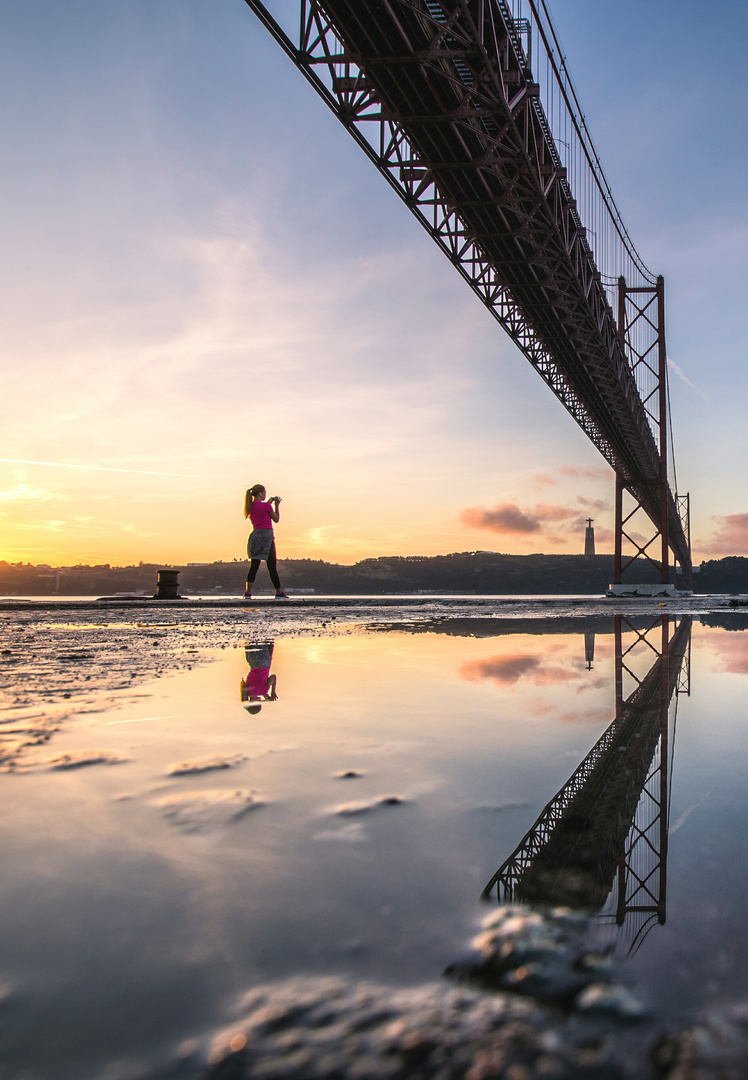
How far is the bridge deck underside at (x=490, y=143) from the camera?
8.69 metres

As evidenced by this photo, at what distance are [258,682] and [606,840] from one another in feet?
7.78

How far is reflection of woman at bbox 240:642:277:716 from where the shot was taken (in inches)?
111

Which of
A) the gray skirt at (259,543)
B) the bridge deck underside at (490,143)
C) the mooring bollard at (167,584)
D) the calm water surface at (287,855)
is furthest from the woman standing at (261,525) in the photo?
the calm water surface at (287,855)

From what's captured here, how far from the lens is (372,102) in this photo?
9508 millimetres

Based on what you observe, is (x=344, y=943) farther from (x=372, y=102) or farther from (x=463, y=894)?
(x=372, y=102)

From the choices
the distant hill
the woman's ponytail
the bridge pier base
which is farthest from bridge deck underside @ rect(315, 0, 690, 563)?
the distant hill

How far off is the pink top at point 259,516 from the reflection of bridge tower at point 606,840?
10.5 m

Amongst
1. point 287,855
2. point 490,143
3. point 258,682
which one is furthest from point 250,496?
point 287,855

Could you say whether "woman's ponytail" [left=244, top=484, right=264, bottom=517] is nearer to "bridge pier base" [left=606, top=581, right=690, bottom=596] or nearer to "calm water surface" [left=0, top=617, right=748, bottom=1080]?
"calm water surface" [left=0, top=617, right=748, bottom=1080]

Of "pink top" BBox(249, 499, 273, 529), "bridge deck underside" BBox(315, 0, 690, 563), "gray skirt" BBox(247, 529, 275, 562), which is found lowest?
"gray skirt" BBox(247, 529, 275, 562)

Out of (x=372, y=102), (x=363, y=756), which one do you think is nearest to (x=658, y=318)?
(x=372, y=102)

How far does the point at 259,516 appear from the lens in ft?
40.3

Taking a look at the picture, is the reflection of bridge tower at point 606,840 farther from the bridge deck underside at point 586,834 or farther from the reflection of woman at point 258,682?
the reflection of woman at point 258,682

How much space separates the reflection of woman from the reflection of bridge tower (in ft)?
4.48
